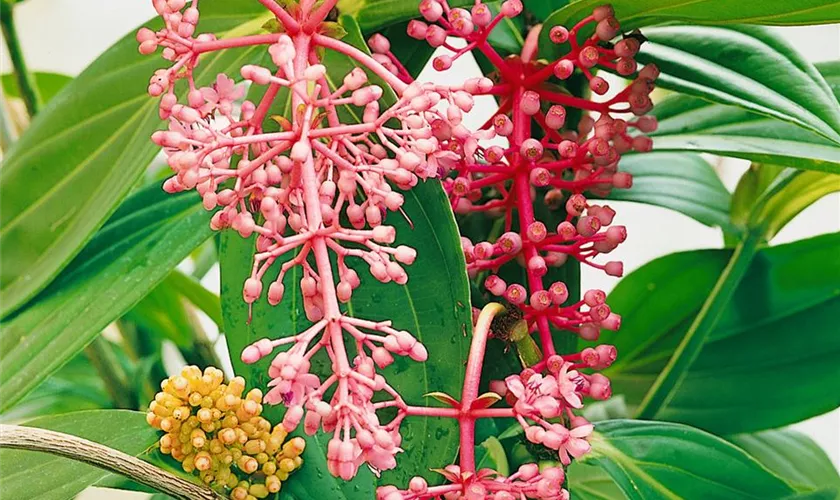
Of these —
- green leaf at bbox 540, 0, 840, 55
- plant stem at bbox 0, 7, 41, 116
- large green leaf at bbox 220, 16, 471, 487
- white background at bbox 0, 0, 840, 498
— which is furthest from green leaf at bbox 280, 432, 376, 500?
white background at bbox 0, 0, 840, 498

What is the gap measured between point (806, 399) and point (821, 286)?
75 millimetres

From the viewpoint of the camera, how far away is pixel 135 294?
0.44 m

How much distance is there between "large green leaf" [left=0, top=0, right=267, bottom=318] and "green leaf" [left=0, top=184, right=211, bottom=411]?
0.05 feet

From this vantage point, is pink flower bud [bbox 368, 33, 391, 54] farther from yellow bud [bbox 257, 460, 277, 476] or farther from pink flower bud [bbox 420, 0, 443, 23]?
yellow bud [bbox 257, 460, 277, 476]

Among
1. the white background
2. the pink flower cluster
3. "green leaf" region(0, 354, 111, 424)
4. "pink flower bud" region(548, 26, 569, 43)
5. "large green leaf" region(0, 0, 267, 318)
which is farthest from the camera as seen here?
the white background

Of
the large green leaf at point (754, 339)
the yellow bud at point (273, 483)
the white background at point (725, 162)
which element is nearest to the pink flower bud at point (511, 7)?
the yellow bud at point (273, 483)

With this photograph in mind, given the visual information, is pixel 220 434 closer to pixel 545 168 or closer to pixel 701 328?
pixel 545 168

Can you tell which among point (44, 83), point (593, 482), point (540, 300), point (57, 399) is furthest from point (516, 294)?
point (44, 83)

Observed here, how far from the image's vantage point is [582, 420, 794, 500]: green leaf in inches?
17.1

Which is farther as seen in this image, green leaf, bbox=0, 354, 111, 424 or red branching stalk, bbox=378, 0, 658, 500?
green leaf, bbox=0, 354, 111, 424

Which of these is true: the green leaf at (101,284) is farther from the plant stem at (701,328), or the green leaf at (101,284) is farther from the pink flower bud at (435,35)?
the plant stem at (701,328)

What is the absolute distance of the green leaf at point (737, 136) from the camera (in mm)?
414

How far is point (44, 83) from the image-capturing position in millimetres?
837

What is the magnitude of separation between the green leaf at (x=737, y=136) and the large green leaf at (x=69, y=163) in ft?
0.94
